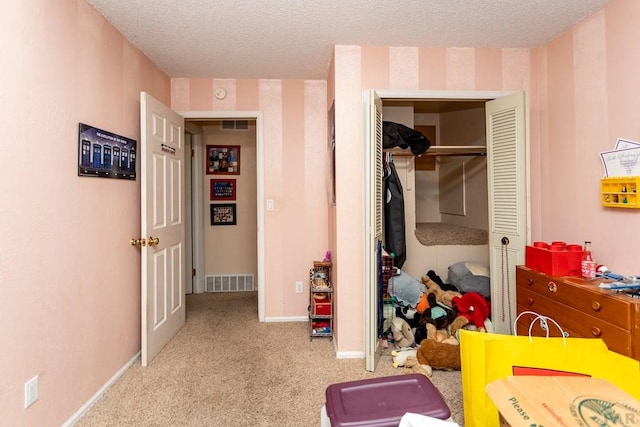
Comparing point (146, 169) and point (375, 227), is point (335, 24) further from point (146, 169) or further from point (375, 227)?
point (146, 169)

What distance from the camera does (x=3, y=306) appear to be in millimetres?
1489

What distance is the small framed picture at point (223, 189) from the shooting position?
15.5ft

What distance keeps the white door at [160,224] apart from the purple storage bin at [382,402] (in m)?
1.77

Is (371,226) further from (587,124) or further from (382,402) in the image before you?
(587,124)

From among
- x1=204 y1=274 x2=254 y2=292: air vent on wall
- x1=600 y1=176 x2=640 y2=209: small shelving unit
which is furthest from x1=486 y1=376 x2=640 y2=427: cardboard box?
x1=204 y1=274 x2=254 y2=292: air vent on wall

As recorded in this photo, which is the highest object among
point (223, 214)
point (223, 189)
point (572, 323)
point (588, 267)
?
point (223, 189)

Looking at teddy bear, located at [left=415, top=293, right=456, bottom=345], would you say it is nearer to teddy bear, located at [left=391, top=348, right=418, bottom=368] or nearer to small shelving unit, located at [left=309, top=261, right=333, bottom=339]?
teddy bear, located at [left=391, top=348, right=418, bottom=368]

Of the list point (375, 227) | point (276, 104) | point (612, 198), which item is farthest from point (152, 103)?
point (612, 198)

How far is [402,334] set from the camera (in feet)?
9.17

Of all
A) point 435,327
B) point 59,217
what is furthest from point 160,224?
point 435,327

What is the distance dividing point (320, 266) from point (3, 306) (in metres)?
2.22

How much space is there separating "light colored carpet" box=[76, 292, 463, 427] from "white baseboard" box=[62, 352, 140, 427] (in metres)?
0.03

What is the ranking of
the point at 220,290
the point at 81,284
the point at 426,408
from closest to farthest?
the point at 426,408 < the point at 81,284 < the point at 220,290

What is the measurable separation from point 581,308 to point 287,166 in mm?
2543
